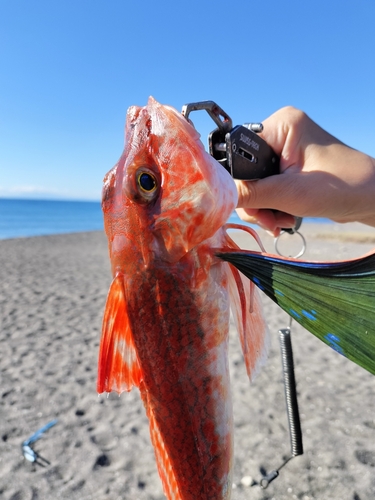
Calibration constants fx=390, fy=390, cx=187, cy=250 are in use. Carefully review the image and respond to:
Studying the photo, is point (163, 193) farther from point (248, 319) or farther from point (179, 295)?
point (248, 319)

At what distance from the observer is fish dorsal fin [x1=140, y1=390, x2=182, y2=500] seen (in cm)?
172

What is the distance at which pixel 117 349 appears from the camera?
1.69 meters

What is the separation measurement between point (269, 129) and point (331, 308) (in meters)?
1.82

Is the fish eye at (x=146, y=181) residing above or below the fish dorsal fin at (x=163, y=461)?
above

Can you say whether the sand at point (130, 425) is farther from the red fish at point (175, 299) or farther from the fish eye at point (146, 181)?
the fish eye at point (146, 181)

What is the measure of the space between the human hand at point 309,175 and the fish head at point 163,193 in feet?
3.55

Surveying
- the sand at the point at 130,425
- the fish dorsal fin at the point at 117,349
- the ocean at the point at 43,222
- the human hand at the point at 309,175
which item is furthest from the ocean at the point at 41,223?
the fish dorsal fin at the point at 117,349

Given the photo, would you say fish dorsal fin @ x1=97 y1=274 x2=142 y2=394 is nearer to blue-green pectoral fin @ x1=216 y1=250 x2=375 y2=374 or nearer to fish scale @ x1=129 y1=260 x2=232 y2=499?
fish scale @ x1=129 y1=260 x2=232 y2=499

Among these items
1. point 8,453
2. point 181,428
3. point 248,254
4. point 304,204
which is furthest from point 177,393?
point 8,453

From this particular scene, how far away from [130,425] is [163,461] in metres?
3.83

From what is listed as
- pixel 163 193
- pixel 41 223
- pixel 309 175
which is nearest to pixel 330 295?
pixel 163 193

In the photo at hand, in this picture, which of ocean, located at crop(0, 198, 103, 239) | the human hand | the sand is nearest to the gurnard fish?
the human hand

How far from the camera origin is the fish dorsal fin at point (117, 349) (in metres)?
1.64

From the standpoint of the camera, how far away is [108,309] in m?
1.65
